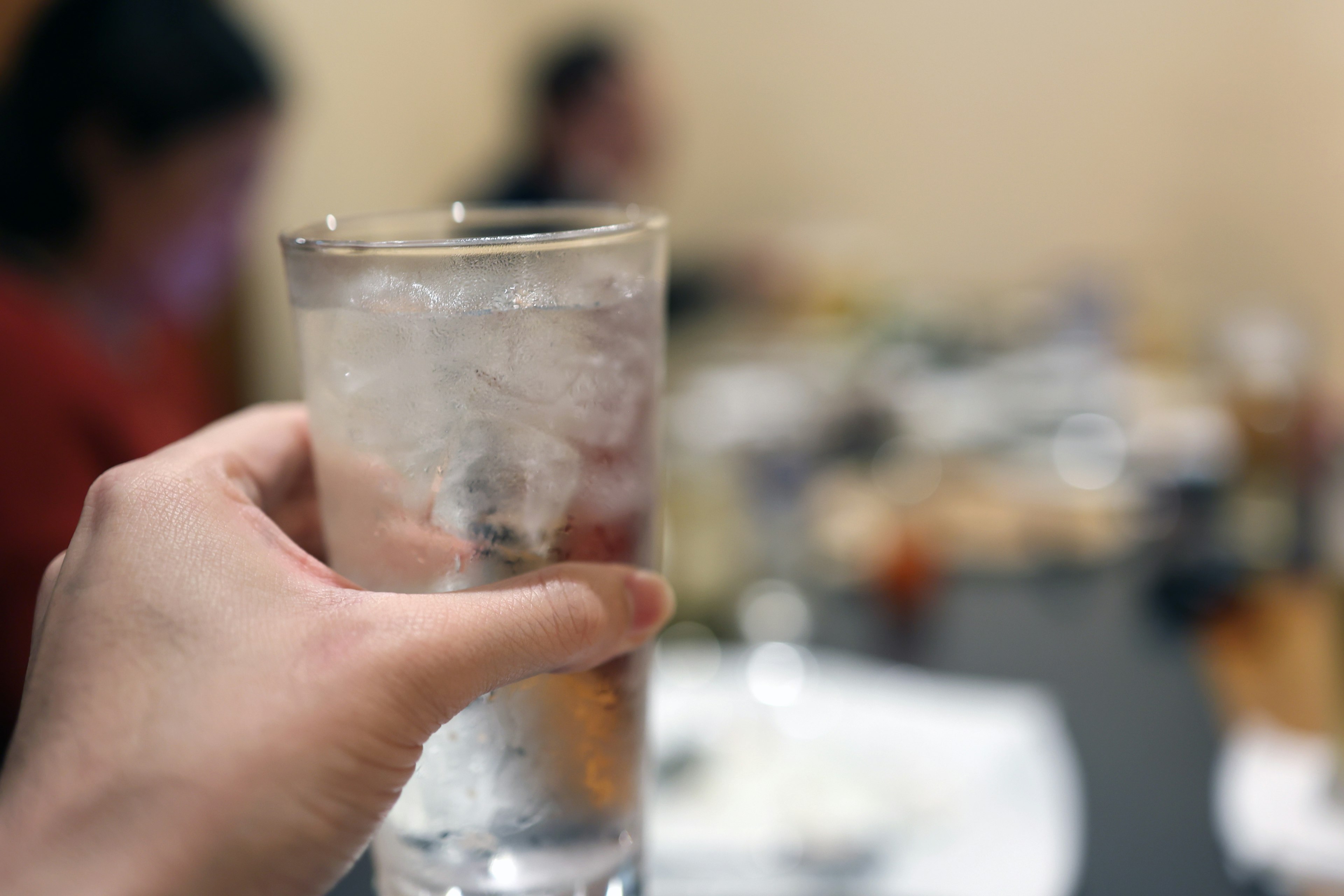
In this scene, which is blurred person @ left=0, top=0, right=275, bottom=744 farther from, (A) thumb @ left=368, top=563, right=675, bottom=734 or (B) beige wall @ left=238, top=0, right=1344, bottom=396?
(B) beige wall @ left=238, top=0, right=1344, bottom=396

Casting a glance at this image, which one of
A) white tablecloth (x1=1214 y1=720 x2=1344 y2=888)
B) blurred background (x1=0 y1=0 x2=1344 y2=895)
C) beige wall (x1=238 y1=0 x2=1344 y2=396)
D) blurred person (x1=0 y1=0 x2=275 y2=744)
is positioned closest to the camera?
white tablecloth (x1=1214 y1=720 x2=1344 y2=888)

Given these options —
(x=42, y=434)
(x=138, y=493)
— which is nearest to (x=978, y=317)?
(x=42, y=434)

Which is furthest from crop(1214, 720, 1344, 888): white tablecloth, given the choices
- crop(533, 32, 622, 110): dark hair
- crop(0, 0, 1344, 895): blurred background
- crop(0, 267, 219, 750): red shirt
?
crop(533, 32, 622, 110): dark hair

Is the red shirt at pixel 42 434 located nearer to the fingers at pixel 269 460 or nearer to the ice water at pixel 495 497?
the fingers at pixel 269 460

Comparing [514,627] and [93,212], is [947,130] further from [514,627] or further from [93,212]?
[514,627]

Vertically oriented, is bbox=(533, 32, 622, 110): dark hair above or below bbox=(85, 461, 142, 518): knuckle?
above

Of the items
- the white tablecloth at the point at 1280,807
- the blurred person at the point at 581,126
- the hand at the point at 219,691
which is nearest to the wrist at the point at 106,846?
the hand at the point at 219,691
